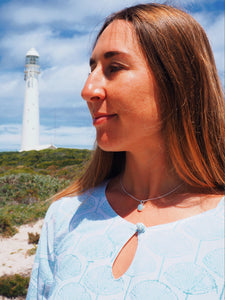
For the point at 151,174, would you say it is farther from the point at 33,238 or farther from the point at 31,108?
the point at 31,108

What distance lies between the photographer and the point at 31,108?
33.8 m

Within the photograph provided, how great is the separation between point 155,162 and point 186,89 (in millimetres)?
320

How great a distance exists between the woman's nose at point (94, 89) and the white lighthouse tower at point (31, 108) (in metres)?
31.6

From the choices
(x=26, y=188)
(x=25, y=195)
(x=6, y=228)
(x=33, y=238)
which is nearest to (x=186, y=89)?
(x=33, y=238)

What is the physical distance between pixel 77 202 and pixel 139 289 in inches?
21.4

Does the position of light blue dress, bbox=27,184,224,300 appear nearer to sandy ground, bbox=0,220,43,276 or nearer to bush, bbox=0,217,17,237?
sandy ground, bbox=0,220,43,276

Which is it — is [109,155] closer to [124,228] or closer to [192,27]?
[124,228]

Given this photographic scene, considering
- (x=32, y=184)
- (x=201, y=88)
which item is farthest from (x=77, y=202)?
(x=32, y=184)

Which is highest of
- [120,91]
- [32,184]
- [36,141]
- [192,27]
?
[36,141]

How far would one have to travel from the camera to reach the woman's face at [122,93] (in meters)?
1.08

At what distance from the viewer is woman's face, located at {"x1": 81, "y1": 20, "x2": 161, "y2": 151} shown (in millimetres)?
1079

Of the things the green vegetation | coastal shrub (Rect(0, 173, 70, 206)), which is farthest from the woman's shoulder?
coastal shrub (Rect(0, 173, 70, 206))

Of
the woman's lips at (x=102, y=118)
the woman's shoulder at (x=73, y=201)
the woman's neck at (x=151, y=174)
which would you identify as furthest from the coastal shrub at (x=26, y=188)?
the woman's lips at (x=102, y=118)

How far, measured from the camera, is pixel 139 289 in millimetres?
995
